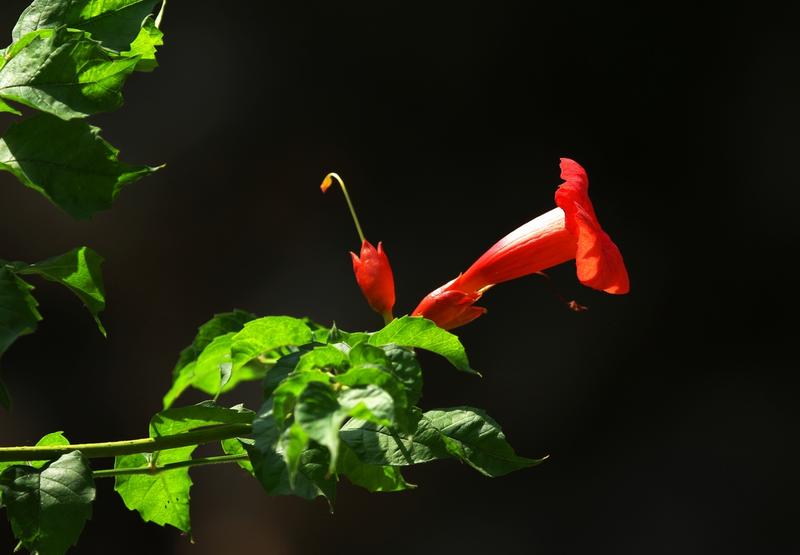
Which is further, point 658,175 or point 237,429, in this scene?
point 658,175

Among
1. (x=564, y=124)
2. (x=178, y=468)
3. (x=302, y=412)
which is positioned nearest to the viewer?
(x=302, y=412)

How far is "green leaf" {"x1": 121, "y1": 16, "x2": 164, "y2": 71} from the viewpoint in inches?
39.5

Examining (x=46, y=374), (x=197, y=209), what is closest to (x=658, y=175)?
(x=197, y=209)

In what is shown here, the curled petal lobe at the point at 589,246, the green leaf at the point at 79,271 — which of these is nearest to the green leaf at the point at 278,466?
the green leaf at the point at 79,271

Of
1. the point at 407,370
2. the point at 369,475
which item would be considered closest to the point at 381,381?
the point at 407,370

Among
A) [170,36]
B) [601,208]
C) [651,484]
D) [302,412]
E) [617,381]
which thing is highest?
[170,36]

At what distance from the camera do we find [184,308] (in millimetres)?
3914

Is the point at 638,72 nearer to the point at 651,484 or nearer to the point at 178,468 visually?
the point at 651,484

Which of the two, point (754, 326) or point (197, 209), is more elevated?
point (197, 209)

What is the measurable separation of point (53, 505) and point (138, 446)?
9cm

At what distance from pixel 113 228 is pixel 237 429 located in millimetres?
3008

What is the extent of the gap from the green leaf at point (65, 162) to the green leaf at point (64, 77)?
3 cm

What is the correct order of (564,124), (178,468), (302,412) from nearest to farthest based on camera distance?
1. (302,412)
2. (178,468)
3. (564,124)

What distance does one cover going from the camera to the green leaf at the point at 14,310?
2.84 ft
